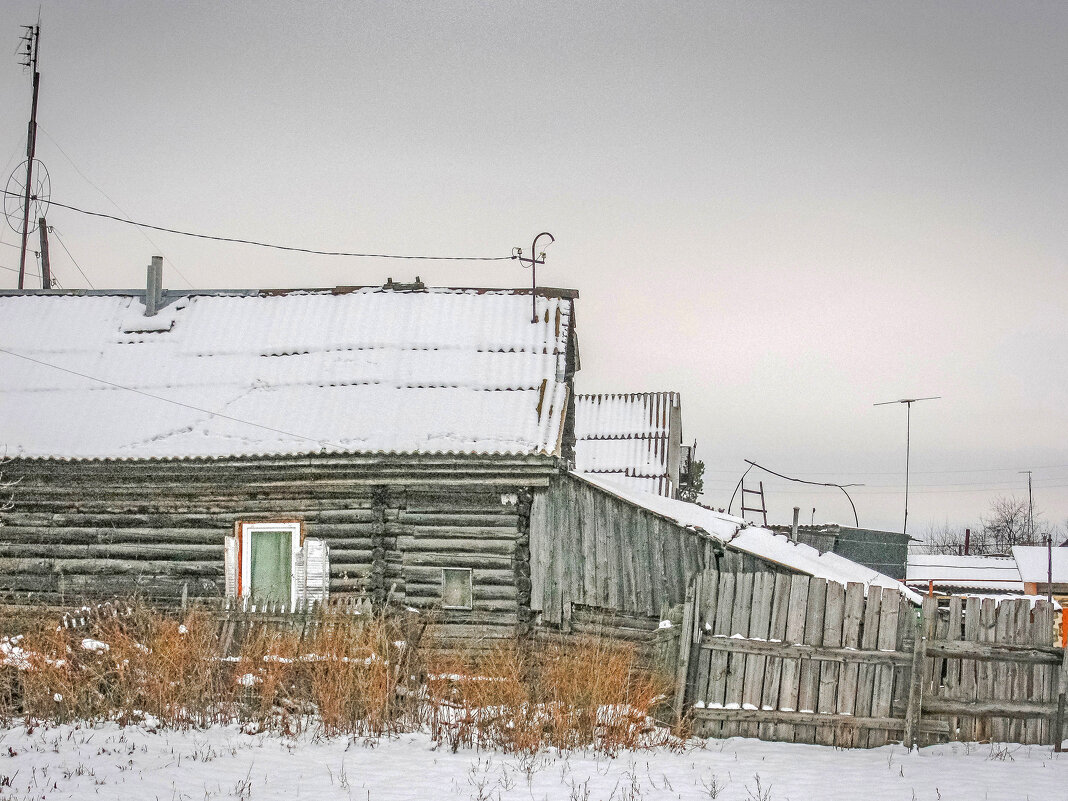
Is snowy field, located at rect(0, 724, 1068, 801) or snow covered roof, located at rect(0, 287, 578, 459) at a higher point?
snow covered roof, located at rect(0, 287, 578, 459)

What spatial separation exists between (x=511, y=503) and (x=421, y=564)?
5.57ft

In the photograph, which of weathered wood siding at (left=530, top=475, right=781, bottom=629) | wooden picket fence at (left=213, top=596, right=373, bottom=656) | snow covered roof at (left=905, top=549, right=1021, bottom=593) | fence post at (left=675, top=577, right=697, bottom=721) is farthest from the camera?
snow covered roof at (left=905, top=549, right=1021, bottom=593)

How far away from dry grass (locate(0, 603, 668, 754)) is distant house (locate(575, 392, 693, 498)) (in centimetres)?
1721

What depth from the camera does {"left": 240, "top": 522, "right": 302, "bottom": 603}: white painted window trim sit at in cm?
1766

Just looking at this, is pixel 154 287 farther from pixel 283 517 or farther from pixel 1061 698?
pixel 1061 698

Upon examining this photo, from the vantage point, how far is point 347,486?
17.6 meters

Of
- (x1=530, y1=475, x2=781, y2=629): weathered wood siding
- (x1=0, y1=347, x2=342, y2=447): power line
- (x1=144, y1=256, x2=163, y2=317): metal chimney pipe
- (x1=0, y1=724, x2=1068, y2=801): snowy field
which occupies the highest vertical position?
(x1=144, y1=256, x2=163, y2=317): metal chimney pipe

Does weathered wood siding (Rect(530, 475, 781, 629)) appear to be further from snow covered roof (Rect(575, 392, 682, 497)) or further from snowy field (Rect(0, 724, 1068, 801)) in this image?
snow covered roof (Rect(575, 392, 682, 497))

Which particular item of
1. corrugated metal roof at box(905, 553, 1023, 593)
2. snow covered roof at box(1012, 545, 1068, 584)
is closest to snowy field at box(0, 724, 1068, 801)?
corrugated metal roof at box(905, 553, 1023, 593)

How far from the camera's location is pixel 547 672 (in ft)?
39.1

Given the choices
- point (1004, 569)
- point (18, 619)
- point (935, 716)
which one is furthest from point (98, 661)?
point (1004, 569)

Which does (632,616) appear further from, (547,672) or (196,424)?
(196,424)

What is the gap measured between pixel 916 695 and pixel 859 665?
0.62 metres

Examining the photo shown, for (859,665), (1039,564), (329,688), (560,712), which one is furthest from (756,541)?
(1039,564)
